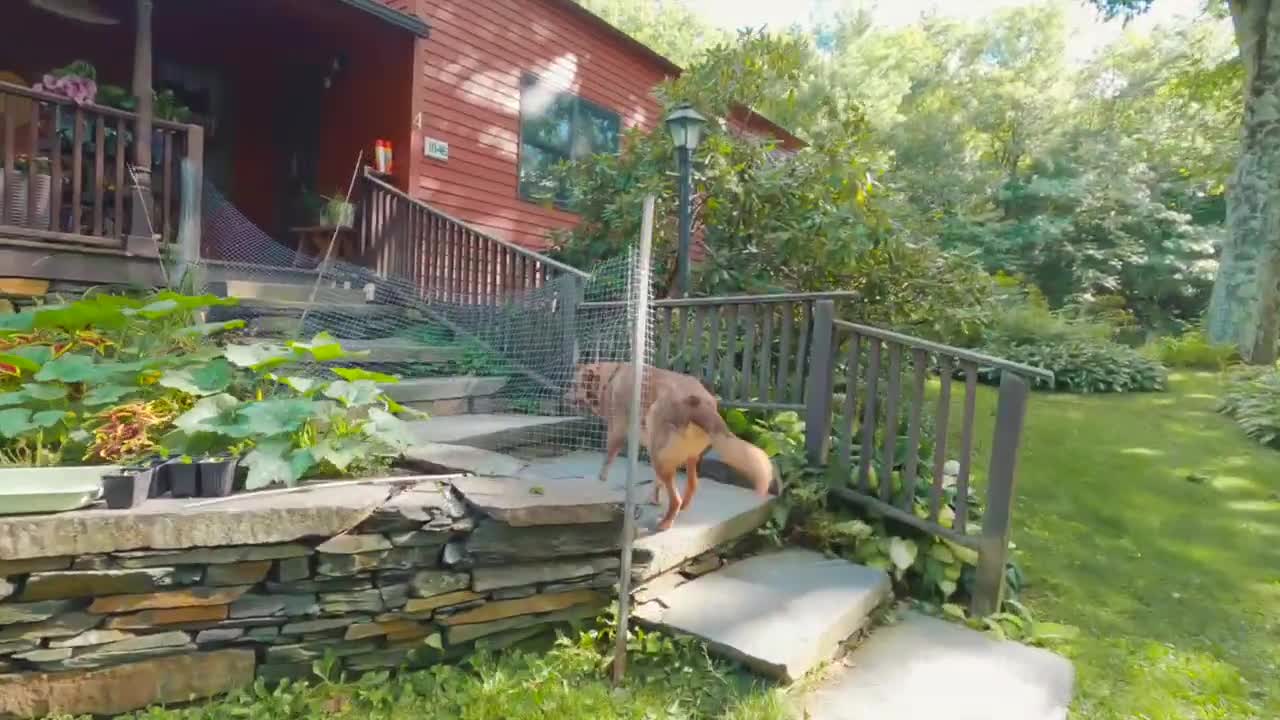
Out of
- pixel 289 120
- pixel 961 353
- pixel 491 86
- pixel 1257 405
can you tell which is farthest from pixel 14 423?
pixel 1257 405

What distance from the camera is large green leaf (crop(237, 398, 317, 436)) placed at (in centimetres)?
222

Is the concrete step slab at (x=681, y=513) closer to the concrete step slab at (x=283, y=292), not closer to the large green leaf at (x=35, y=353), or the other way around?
the large green leaf at (x=35, y=353)

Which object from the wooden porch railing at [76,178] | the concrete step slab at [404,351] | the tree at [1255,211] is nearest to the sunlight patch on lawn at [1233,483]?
the concrete step slab at [404,351]

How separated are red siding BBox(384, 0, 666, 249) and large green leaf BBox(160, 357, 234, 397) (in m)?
4.15

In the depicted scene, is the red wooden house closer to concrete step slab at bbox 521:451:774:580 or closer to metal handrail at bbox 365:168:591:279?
metal handrail at bbox 365:168:591:279

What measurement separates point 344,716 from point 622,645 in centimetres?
79

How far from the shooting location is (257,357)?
2.56 meters

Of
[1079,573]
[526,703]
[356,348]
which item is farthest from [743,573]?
[356,348]

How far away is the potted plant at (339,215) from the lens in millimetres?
5867

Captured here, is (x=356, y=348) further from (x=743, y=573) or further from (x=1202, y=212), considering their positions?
(x=1202, y=212)

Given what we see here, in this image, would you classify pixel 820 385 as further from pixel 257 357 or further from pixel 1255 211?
pixel 1255 211

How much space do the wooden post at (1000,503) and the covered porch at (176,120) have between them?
459 cm

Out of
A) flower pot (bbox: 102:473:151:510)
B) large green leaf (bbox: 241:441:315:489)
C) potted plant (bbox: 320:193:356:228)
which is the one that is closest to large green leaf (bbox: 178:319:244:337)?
large green leaf (bbox: 241:441:315:489)

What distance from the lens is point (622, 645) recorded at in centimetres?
212
